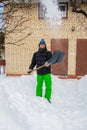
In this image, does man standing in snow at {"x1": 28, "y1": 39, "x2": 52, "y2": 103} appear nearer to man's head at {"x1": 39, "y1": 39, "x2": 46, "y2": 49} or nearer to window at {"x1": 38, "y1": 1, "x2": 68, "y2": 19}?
man's head at {"x1": 39, "y1": 39, "x2": 46, "y2": 49}

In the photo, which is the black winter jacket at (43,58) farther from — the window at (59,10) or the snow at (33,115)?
the window at (59,10)

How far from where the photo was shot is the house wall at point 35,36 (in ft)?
57.0

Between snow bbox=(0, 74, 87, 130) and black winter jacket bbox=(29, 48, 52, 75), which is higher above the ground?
black winter jacket bbox=(29, 48, 52, 75)

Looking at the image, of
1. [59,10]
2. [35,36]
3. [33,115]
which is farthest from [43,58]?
[59,10]

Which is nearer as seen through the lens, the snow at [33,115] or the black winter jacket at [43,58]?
the snow at [33,115]

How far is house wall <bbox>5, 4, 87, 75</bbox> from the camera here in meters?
17.4

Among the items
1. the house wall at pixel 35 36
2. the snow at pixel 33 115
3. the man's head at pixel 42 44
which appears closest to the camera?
the snow at pixel 33 115

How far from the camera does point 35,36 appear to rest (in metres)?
17.5

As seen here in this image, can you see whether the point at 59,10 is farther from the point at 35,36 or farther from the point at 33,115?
the point at 33,115

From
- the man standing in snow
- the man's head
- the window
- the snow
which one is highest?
the window

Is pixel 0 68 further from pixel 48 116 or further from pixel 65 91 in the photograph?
pixel 48 116

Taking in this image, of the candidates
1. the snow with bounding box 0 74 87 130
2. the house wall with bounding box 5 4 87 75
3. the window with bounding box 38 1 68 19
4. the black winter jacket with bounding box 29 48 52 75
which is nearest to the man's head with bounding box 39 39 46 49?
the black winter jacket with bounding box 29 48 52 75

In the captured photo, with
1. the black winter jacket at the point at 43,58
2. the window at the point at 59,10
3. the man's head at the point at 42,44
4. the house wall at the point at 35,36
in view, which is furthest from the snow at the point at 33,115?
the window at the point at 59,10

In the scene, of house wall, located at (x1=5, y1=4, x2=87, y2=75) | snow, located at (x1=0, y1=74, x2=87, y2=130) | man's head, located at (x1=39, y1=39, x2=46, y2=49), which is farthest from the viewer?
house wall, located at (x1=5, y1=4, x2=87, y2=75)
